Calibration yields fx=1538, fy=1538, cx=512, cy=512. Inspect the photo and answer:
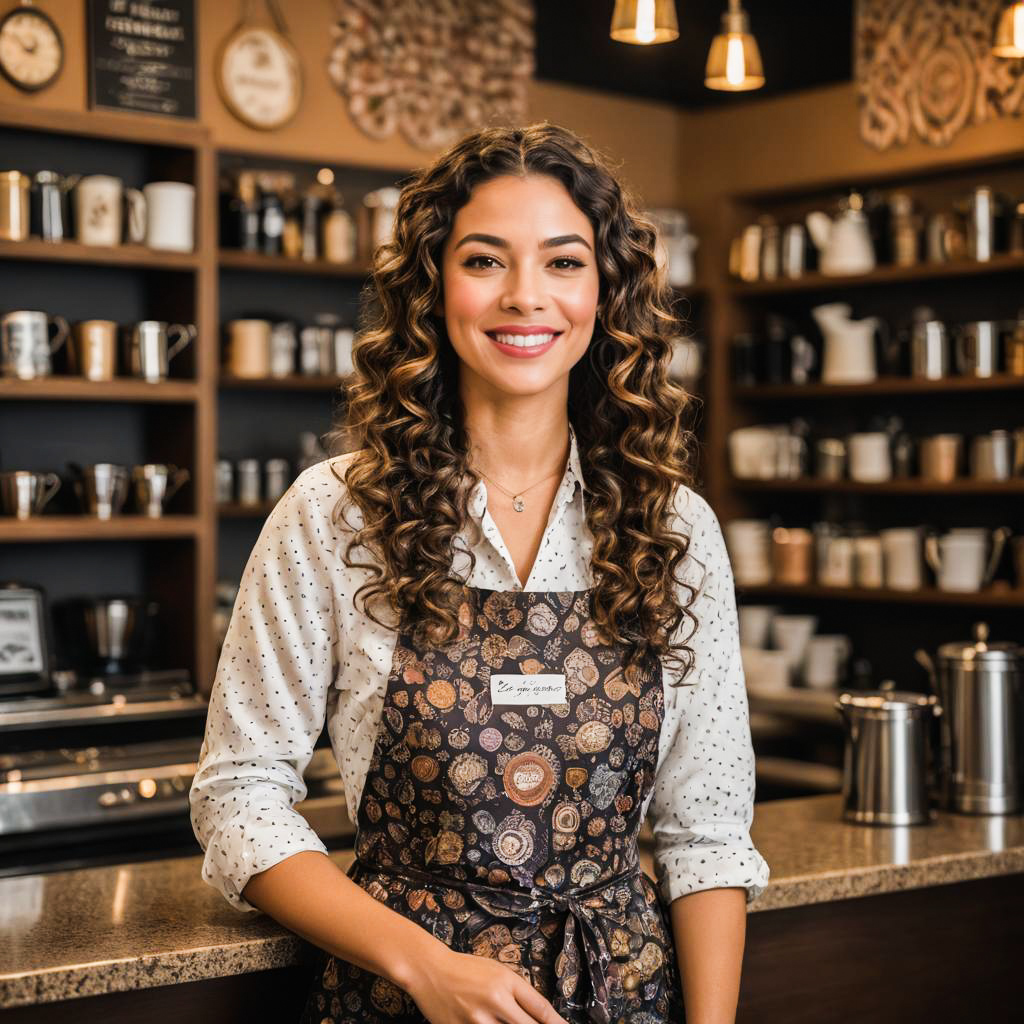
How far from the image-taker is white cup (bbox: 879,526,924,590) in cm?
466

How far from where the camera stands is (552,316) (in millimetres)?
1691

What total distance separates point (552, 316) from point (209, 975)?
33.1 inches

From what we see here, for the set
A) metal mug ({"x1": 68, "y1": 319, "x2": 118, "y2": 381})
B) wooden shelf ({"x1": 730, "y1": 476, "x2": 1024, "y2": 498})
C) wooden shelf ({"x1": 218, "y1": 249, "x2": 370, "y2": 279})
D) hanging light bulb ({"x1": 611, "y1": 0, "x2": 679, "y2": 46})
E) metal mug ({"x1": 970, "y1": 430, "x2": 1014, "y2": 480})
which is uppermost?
hanging light bulb ({"x1": 611, "y1": 0, "x2": 679, "y2": 46})

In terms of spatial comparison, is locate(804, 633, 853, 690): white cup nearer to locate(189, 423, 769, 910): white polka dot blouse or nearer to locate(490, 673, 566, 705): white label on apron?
locate(189, 423, 769, 910): white polka dot blouse

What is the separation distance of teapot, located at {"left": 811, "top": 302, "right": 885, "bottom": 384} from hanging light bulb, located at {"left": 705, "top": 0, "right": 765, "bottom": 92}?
1692mm

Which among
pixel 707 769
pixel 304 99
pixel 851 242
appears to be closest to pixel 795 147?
pixel 851 242

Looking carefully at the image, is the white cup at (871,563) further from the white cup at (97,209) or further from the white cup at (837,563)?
the white cup at (97,209)

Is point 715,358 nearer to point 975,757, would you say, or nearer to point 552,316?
point 975,757

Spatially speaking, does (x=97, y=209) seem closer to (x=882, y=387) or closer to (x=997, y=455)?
(x=882, y=387)

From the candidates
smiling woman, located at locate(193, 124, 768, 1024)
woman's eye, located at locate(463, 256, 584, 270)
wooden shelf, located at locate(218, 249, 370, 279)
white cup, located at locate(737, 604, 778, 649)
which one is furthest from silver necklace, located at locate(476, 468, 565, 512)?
white cup, located at locate(737, 604, 778, 649)

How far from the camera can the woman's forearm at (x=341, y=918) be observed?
1556 millimetres

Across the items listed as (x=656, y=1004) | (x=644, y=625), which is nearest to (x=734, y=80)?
(x=644, y=625)

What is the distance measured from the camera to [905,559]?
15.3 feet

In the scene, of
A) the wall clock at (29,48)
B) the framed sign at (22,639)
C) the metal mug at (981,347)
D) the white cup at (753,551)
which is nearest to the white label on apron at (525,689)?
the framed sign at (22,639)
